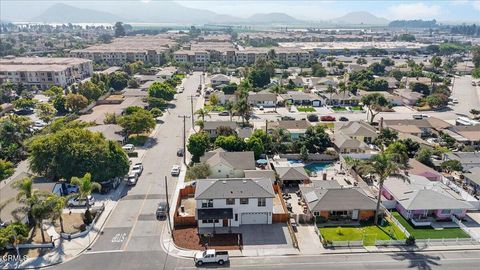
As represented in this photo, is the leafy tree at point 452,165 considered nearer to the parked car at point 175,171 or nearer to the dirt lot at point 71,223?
the parked car at point 175,171

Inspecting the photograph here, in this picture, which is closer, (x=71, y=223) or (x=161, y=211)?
(x=71, y=223)

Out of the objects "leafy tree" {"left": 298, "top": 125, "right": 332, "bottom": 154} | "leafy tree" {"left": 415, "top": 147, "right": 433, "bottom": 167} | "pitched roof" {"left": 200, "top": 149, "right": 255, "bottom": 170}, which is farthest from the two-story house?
"leafy tree" {"left": 415, "top": 147, "right": 433, "bottom": 167}

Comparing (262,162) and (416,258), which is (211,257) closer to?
(416,258)

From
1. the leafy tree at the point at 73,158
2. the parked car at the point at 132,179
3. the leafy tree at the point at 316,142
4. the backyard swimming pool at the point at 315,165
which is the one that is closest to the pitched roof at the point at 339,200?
the backyard swimming pool at the point at 315,165

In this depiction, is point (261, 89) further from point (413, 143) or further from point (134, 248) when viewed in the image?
point (134, 248)

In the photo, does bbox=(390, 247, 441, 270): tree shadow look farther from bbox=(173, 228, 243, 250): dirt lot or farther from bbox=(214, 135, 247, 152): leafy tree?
bbox=(214, 135, 247, 152): leafy tree

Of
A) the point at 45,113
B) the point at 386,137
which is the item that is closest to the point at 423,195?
the point at 386,137

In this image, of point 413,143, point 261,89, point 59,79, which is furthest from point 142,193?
point 59,79
